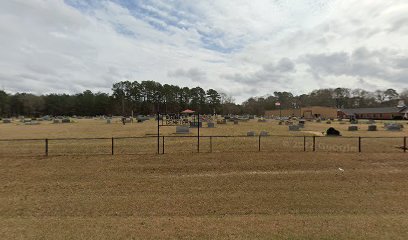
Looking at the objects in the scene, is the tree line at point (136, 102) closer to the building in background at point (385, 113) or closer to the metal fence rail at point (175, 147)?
the building in background at point (385, 113)

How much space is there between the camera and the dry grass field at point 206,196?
7.26 metres

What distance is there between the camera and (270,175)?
12.6m

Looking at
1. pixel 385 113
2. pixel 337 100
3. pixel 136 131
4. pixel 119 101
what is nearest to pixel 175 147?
pixel 136 131

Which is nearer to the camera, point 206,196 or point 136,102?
point 206,196

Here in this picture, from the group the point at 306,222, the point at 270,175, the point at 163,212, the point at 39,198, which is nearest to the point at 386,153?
the point at 270,175

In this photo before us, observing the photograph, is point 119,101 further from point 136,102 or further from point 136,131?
point 136,131

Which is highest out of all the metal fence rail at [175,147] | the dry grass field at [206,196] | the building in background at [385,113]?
the building in background at [385,113]

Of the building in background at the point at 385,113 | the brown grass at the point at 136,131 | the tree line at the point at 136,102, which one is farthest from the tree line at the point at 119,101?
the brown grass at the point at 136,131

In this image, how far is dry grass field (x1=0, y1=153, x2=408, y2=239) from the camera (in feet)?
23.8

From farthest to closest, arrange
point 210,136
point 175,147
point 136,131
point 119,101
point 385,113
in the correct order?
point 119,101 < point 385,113 < point 136,131 < point 175,147 < point 210,136

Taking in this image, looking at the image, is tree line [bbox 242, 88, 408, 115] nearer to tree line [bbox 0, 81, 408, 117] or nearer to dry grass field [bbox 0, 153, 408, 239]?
tree line [bbox 0, 81, 408, 117]

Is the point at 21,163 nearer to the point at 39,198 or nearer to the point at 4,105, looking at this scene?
the point at 39,198

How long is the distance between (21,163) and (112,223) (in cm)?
Answer: 947

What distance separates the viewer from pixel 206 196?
1010 centimetres
